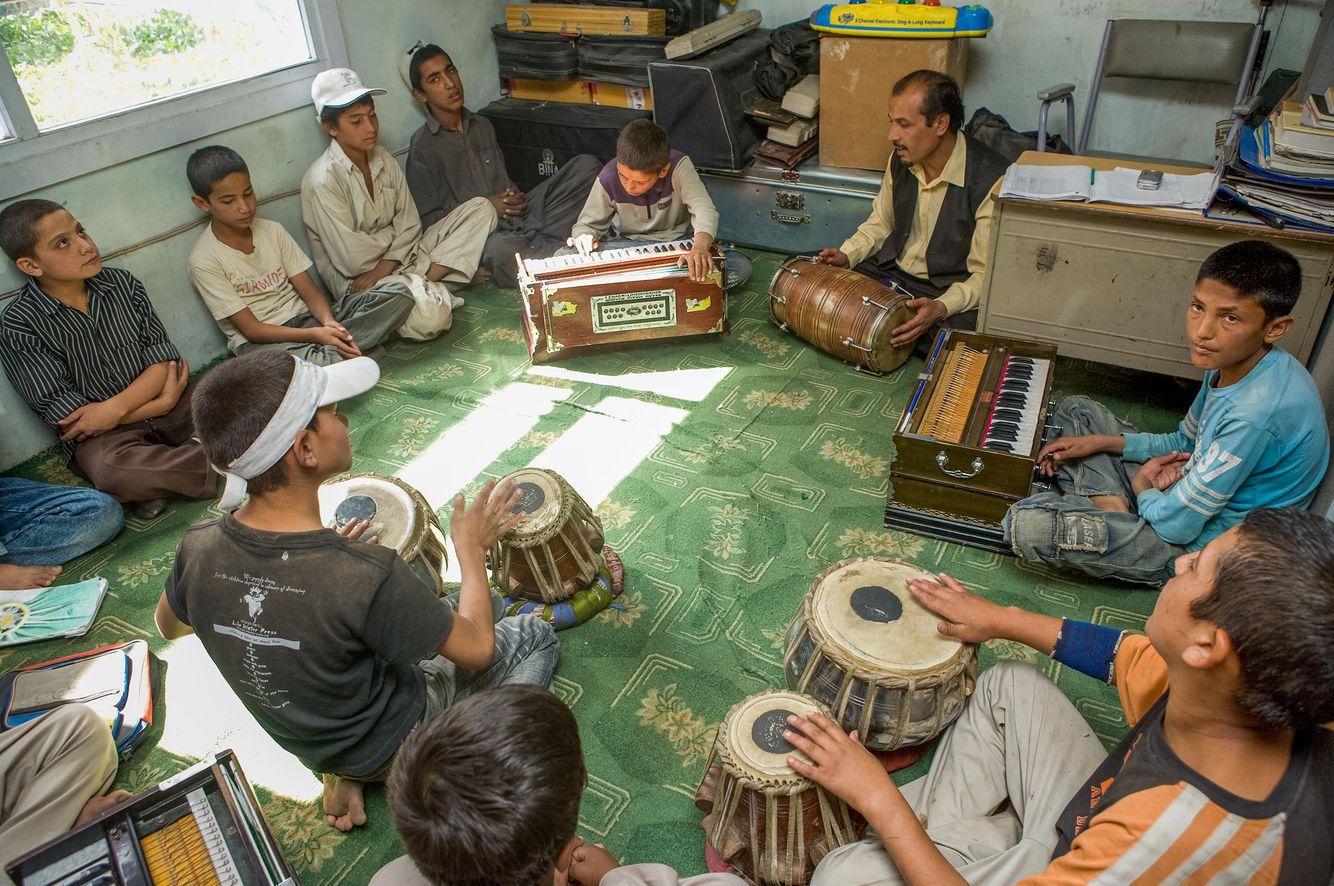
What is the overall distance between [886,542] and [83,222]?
11.7 ft

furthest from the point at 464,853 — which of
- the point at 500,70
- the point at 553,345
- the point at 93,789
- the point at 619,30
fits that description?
the point at 500,70

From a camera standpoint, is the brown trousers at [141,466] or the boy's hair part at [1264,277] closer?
the boy's hair part at [1264,277]

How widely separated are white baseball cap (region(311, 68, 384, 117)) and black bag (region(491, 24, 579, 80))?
127 centimetres

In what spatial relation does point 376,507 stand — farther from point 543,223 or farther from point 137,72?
point 543,223

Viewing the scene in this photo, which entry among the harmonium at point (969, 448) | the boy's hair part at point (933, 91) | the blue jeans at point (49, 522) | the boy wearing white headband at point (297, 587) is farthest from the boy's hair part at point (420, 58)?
the boy wearing white headband at point (297, 587)

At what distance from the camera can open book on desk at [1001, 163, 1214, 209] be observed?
3178mm

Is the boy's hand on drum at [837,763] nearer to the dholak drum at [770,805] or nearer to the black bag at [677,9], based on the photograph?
the dholak drum at [770,805]

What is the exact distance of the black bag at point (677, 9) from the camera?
5027 mm

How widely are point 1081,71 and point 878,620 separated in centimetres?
397

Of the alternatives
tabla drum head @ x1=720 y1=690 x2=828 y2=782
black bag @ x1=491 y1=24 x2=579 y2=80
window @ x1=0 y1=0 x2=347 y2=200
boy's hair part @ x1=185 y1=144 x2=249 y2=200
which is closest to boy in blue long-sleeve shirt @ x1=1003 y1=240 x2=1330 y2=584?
tabla drum head @ x1=720 y1=690 x2=828 y2=782

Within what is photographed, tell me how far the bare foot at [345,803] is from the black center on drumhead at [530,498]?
840 millimetres

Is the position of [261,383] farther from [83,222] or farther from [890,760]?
[83,222]

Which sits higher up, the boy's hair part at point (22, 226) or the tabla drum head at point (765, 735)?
the boy's hair part at point (22, 226)

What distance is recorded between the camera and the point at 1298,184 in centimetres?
292
